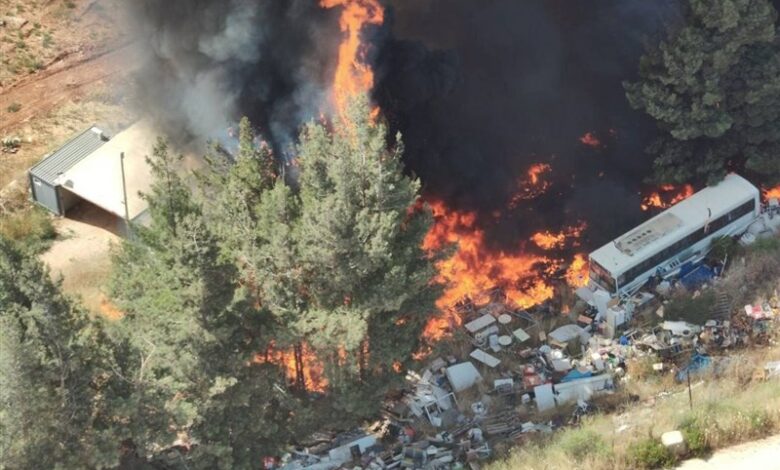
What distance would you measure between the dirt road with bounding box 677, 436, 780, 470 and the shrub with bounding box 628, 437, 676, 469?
417 mm

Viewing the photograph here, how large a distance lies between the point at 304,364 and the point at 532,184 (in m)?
15.5

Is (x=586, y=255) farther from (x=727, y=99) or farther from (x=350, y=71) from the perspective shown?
(x=350, y=71)

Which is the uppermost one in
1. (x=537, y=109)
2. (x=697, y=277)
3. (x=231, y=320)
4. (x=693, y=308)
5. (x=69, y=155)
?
(x=69, y=155)

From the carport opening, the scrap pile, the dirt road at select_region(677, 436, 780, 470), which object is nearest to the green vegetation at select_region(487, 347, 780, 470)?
the dirt road at select_region(677, 436, 780, 470)

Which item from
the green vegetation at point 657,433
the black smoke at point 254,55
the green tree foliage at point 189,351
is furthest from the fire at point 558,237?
the green tree foliage at point 189,351

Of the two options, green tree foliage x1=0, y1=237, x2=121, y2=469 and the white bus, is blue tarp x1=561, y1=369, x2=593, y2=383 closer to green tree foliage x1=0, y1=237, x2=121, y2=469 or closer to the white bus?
the white bus

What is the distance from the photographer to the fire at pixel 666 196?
38406 mm

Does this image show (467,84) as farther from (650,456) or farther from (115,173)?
(650,456)

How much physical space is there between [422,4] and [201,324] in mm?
21234

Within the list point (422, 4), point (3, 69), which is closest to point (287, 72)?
point (422, 4)

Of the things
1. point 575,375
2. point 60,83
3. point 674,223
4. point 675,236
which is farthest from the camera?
point 60,83

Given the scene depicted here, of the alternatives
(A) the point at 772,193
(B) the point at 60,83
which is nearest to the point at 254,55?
(B) the point at 60,83

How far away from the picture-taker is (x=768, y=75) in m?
35.1

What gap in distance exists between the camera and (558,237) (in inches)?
1500
